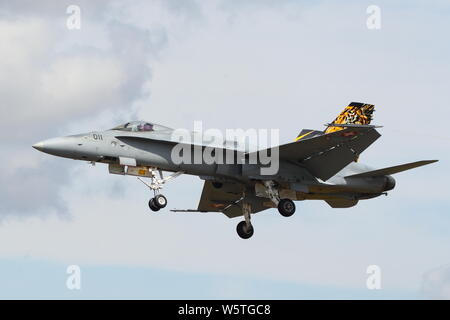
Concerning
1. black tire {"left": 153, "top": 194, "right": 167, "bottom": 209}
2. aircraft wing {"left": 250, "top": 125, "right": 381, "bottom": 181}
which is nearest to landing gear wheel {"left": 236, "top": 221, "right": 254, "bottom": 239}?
aircraft wing {"left": 250, "top": 125, "right": 381, "bottom": 181}

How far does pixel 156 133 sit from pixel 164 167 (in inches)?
51.3

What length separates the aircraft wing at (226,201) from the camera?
50.2 meters

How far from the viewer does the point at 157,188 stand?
45.0m

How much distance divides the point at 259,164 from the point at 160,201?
470cm

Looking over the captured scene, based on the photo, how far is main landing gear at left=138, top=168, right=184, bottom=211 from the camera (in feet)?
145

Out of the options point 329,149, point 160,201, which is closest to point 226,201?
point 329,149

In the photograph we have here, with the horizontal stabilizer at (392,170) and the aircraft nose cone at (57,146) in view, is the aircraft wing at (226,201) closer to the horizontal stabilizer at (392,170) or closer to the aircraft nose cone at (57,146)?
the horizontal stabilizer at (392,170)

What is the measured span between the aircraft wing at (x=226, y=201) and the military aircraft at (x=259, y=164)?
0.05 metres

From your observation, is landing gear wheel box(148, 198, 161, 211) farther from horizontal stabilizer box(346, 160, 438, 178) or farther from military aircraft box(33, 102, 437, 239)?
horizontal stabilizer box(346, 160, 438, 178)

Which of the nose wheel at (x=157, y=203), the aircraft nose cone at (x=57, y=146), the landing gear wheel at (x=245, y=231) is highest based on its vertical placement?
the aircraft nose cone at (x=57, y=146)

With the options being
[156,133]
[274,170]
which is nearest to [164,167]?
[156,133]

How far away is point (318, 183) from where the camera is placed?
158 feet

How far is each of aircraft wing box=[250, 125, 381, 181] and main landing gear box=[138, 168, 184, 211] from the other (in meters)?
4.49

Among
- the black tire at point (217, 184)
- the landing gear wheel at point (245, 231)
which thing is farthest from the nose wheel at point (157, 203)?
the landing gear wheel at point (245, 231)
